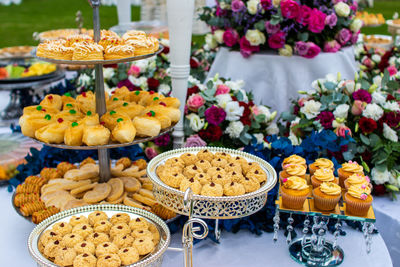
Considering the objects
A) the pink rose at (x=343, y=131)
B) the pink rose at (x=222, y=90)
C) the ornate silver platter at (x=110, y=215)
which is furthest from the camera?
the pink rose at (x=222, y=90)

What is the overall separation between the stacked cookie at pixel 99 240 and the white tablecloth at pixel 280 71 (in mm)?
1476

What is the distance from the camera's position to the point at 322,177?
4.98ft

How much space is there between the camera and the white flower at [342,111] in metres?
2.03

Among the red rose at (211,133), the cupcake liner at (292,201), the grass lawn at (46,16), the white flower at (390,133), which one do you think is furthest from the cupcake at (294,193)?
the grass lawn at (46,16)

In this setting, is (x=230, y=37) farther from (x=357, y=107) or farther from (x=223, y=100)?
(x=357, y=107)

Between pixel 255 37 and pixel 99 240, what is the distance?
163 cm

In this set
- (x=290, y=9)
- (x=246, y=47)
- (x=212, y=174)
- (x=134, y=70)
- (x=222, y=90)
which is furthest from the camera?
(x=134, y=70)

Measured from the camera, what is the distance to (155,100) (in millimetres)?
1857

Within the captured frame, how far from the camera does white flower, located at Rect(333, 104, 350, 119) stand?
2031mm

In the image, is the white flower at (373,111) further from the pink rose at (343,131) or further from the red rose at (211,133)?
the red rose at (211,133)

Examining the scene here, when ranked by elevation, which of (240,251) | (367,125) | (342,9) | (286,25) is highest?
(342,9)

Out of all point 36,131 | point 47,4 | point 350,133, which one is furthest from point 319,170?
point 47,4

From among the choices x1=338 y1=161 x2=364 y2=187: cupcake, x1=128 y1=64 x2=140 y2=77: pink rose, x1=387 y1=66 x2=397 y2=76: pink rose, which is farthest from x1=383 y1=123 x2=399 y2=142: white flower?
x1=128 y1=64 x2=140 y2=77: pink rose

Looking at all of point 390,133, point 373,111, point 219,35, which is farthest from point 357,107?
point 219,35
